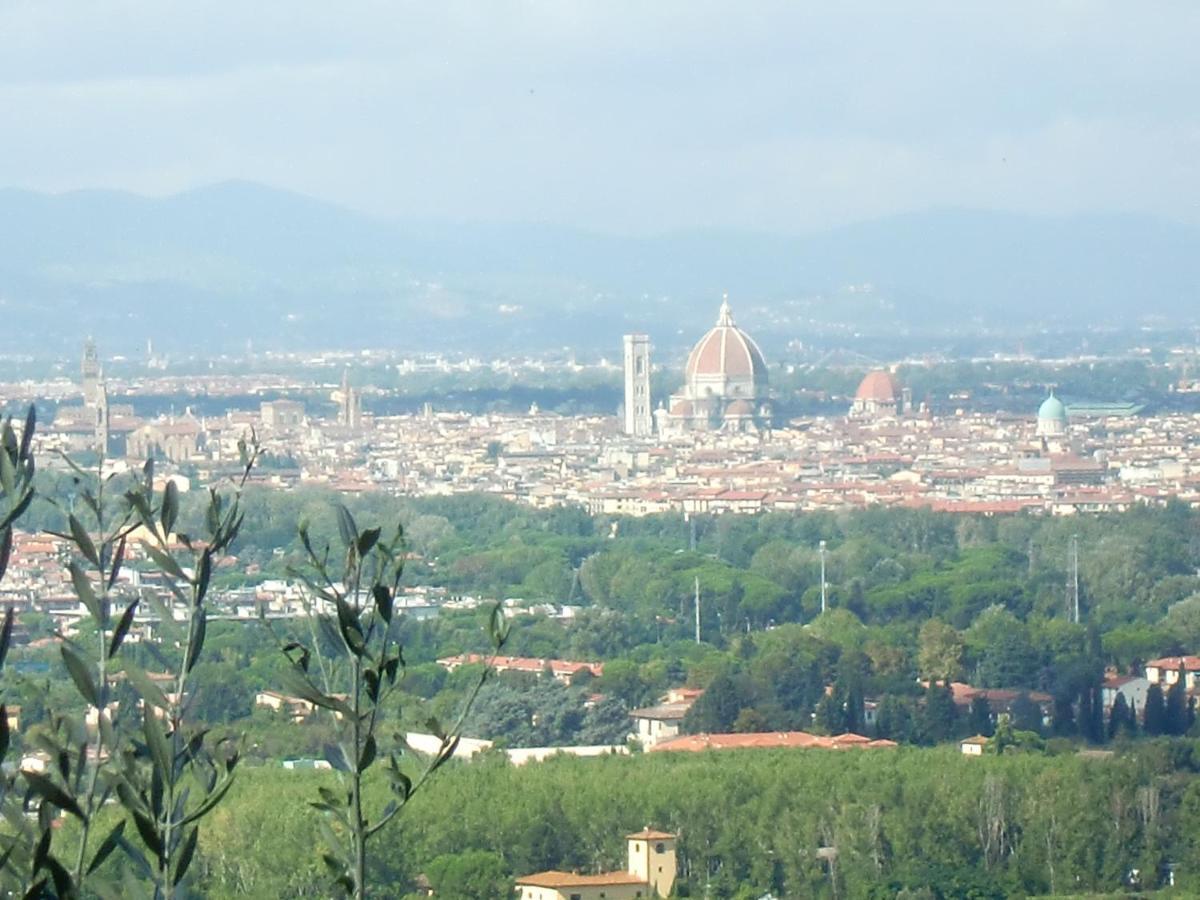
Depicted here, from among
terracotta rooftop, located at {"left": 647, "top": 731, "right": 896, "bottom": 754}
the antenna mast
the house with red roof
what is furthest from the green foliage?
the antenna mast

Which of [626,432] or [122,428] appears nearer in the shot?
[122,428]

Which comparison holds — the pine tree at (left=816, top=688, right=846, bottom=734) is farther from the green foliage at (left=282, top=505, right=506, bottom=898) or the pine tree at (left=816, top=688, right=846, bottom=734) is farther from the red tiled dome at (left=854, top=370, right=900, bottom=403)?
the red tiled dome at (left=854, top=370, right=900, bottom=403)

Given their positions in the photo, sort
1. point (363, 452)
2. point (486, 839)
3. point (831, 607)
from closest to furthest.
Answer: point (486, 839) < point (831, 607) < point (363, 452)

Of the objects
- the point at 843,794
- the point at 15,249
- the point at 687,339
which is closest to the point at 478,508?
the point at 843,794

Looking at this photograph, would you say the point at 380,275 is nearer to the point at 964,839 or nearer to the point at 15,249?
the point at 15,249

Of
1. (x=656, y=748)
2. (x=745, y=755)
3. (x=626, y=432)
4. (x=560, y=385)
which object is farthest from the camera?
(x=560, y=385)

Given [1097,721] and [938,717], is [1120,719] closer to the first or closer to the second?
[1097,721]

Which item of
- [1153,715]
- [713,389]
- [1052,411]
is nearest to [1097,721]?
[1153,715]

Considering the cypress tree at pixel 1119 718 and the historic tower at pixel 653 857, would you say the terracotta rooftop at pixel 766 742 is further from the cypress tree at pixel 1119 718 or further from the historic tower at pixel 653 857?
the historic tower at pixel 653 857
